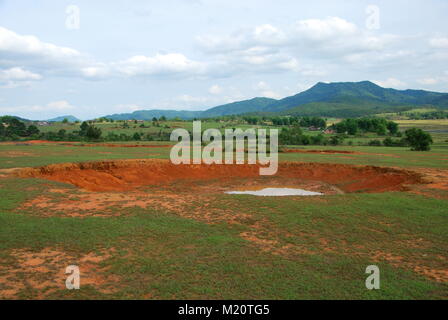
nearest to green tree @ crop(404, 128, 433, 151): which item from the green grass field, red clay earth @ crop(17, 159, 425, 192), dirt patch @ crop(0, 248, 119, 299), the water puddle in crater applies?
red clay earth @ crop(17, 159, 425, 192)

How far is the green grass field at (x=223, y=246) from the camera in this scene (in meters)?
6.35

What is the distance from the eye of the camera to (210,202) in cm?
1295

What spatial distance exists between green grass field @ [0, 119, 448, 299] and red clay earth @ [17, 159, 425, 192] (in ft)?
21.6

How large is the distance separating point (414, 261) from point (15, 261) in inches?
383

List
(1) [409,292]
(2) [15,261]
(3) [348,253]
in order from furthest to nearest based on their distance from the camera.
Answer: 1. (3) [348,253]
2. (2) [15,261]
3. (1) [409,292]

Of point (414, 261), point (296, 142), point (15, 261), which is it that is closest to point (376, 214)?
point (414, 261)

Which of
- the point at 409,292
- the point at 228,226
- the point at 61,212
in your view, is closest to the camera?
the point at 409,292

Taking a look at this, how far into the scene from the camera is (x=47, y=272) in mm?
6895

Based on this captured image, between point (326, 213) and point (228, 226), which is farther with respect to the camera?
point (326, 213)

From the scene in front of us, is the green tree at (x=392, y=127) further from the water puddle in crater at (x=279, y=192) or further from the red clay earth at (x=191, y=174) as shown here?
the water puddle in crater at (x=279, y=192)

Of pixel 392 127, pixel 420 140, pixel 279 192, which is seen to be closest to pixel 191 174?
pixel 279 192

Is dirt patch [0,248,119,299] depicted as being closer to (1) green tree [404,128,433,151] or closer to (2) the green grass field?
(2) the green grass field

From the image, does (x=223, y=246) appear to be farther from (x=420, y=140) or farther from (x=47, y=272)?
(x=420, y=140)
